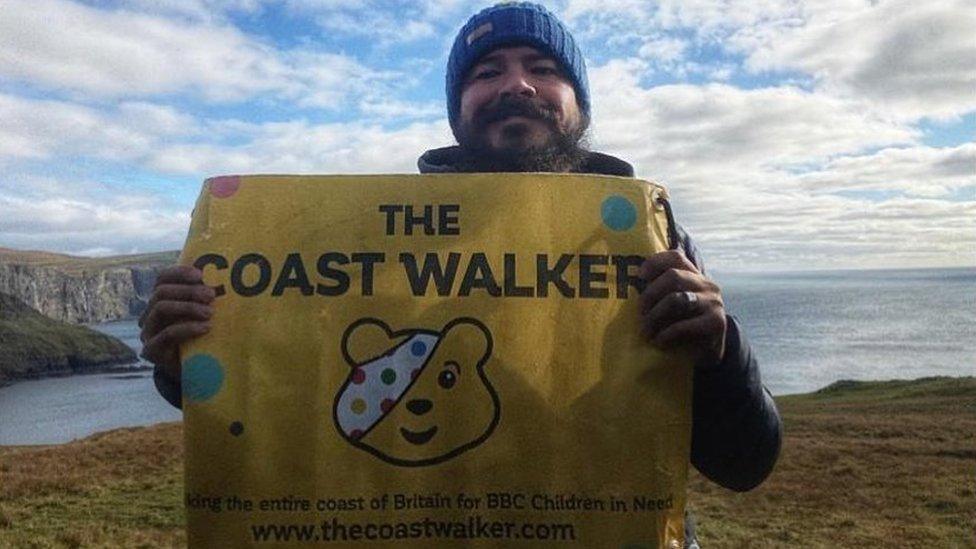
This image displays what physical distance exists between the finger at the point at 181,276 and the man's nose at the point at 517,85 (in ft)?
5.01

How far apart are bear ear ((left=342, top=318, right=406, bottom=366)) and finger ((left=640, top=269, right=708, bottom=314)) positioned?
2.95ft

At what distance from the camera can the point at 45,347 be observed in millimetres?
134250

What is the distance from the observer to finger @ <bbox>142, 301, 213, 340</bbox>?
2.58 m

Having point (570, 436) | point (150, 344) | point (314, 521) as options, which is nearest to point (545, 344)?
point (570, 436)

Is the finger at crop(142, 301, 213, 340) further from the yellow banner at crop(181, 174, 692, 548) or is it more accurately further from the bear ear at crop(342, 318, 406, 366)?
the bear ear at crop(342, 318, 406, 366)

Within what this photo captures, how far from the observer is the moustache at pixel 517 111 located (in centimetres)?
Answer: 326

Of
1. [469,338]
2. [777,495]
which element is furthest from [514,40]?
[777,495]

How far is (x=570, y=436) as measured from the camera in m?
2.56

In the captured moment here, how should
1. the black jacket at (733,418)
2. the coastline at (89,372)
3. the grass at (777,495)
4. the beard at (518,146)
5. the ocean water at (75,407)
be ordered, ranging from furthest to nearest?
the coastline at (89,372) → the ocean water at (75,407) → the grass at (777,495) → the beard at (518,146) → the black jacket at (733,418)

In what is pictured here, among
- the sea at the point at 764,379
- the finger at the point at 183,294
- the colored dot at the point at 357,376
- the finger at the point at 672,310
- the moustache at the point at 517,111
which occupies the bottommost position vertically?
the sea at the point at 764,379

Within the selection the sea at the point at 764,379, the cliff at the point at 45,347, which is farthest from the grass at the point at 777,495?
the cliff at the point at 45,347

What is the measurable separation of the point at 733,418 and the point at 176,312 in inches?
81.3

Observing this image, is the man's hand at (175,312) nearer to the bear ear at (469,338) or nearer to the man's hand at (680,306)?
the bear ear at (469,338)

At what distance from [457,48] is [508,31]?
0.33 meters
